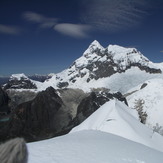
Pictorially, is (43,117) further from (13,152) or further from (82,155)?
(13,152)

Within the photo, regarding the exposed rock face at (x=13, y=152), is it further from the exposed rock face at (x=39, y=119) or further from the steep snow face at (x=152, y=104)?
the exposed rock face at (x=39, y=119)

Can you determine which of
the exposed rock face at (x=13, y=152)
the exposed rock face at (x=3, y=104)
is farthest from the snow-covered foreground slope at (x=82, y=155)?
the exposed rock face at (x=3, y=104)

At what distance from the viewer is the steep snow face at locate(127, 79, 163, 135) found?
4411 centimetres

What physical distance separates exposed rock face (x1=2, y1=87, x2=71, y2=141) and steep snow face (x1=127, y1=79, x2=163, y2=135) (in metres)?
62.9

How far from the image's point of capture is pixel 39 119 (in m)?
125

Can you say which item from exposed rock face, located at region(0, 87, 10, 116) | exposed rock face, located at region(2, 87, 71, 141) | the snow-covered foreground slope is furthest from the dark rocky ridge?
the snow-covered foreground slope

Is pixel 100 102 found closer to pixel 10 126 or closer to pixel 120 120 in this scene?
pixel 10 126

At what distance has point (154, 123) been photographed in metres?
43.8

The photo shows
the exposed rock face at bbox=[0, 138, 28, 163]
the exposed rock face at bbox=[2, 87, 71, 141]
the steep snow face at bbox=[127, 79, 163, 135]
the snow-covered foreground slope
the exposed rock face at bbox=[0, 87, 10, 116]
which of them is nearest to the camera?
the exposed rock face at bbox=[0, 138, 28, 163]

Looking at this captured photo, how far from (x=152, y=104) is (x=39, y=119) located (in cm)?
8910

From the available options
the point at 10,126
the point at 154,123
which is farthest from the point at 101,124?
the point at 10,126

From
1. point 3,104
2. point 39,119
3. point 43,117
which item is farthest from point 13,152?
point 3,104

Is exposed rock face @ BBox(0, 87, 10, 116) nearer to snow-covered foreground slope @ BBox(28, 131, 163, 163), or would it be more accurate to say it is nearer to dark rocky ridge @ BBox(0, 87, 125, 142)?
dark rocky ridge @ BBox(0, 87, 125, 142)

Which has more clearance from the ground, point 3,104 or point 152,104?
point 152,104
